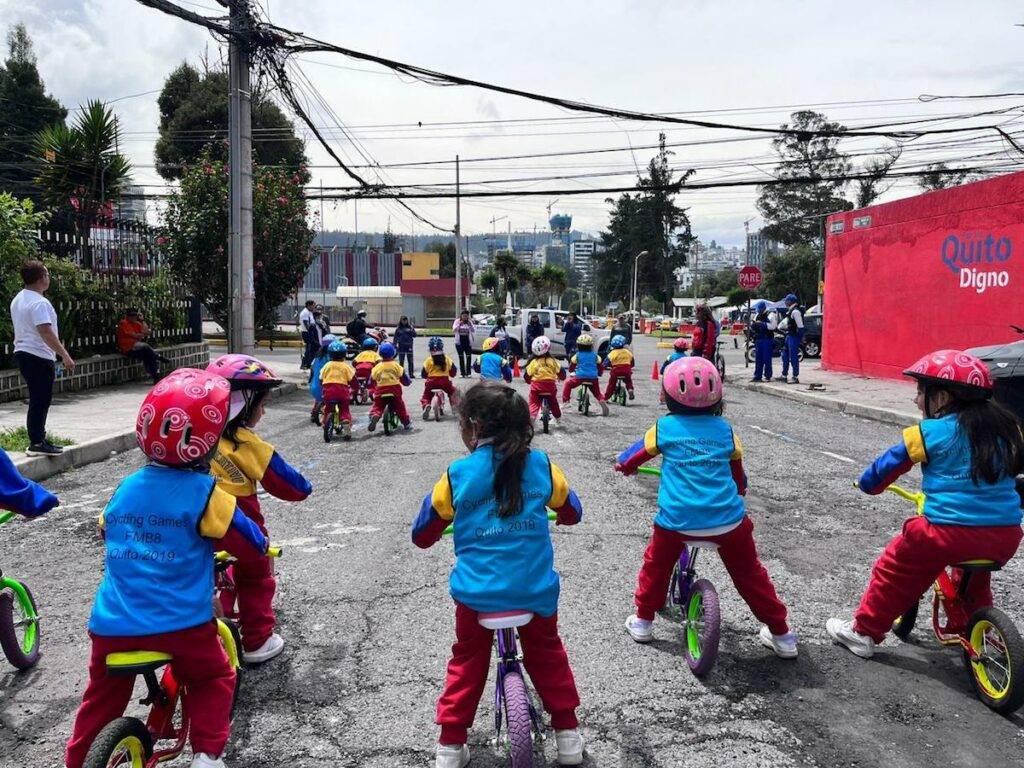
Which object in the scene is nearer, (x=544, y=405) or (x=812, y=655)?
(x=812, y=655)

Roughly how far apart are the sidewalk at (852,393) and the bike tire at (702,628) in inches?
367

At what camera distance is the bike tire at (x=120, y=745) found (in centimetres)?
252

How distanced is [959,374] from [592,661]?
2.25m

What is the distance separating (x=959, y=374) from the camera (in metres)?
3.77

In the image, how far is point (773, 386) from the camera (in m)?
17.7

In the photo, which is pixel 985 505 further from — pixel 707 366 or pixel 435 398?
pixel 435 398

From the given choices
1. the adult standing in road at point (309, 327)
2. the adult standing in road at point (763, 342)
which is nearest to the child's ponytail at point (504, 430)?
the adult standing in road at point (763, 342)

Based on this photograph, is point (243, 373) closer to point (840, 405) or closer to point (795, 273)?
point (840, 405)

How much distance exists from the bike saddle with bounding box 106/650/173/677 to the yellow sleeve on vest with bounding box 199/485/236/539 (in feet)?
1.39

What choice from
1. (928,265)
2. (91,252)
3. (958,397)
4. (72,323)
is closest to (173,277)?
(91,252)

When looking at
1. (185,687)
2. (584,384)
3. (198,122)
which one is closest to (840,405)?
(584,384)

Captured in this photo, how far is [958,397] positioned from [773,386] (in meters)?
14.4

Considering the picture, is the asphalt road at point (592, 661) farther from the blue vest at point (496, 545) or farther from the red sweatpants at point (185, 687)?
the blue vest at point (496, 545)

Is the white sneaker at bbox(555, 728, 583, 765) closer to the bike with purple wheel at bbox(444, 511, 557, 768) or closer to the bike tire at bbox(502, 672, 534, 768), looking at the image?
the bike with purple wheel at bbox(444, 511, 557, 768)
